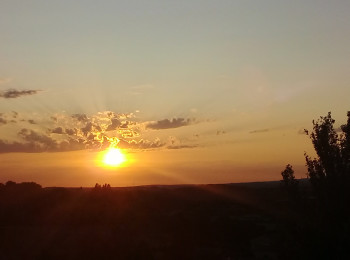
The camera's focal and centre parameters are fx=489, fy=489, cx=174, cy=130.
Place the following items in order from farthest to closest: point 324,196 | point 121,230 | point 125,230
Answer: point 121,230
point 125,230
point 324,196

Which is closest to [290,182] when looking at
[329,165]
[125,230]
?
[329,165]

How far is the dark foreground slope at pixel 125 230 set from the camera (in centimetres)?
3674

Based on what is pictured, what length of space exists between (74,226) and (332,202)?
39046 mm

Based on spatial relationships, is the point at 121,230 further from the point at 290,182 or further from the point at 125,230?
the point at 290,182

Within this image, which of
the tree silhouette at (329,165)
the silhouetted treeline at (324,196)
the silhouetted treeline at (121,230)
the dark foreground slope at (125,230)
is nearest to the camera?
the silhouetted treeline at (324,196)

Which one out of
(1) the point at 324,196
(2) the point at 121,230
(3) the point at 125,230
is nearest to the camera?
(1) the point at 324,196

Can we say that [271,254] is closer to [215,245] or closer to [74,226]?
[215,245]

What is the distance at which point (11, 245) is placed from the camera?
44.8 m

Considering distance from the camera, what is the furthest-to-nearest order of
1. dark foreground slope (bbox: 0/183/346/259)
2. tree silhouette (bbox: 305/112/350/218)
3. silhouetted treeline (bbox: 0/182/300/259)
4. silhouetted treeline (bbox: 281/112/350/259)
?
Answer: 1. silhouetted treeline (bbox: 0/182/300/259)
2. dark foreground slope (bbox: 0/183/346/259)
3. tree silhouette (bbox: 305/112/350/218)
4. silhouetted treeline (bbox: 281/112/350/259)

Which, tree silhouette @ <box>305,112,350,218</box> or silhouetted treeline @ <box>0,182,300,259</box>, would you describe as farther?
silhouetted treeline @ <box>0,182,300,259</box>

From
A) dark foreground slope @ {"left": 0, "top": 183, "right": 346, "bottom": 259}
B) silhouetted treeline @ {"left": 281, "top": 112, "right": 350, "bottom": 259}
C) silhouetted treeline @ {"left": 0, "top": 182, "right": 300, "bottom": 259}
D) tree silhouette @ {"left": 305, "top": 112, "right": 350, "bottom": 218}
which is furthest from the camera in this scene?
silhouetted treeline @ {"left": 0, "top": 182, "right": 300, "bottom": 259}

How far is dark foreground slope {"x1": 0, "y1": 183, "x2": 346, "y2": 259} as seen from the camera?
121 ft

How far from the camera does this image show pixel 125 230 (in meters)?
50.3

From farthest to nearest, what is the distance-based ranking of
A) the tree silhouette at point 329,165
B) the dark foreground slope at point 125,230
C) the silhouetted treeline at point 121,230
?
the silhouetted treeline at point 121,230 < the dark foreground slope at point 125,230 < the tree silhouette at point 329,165
